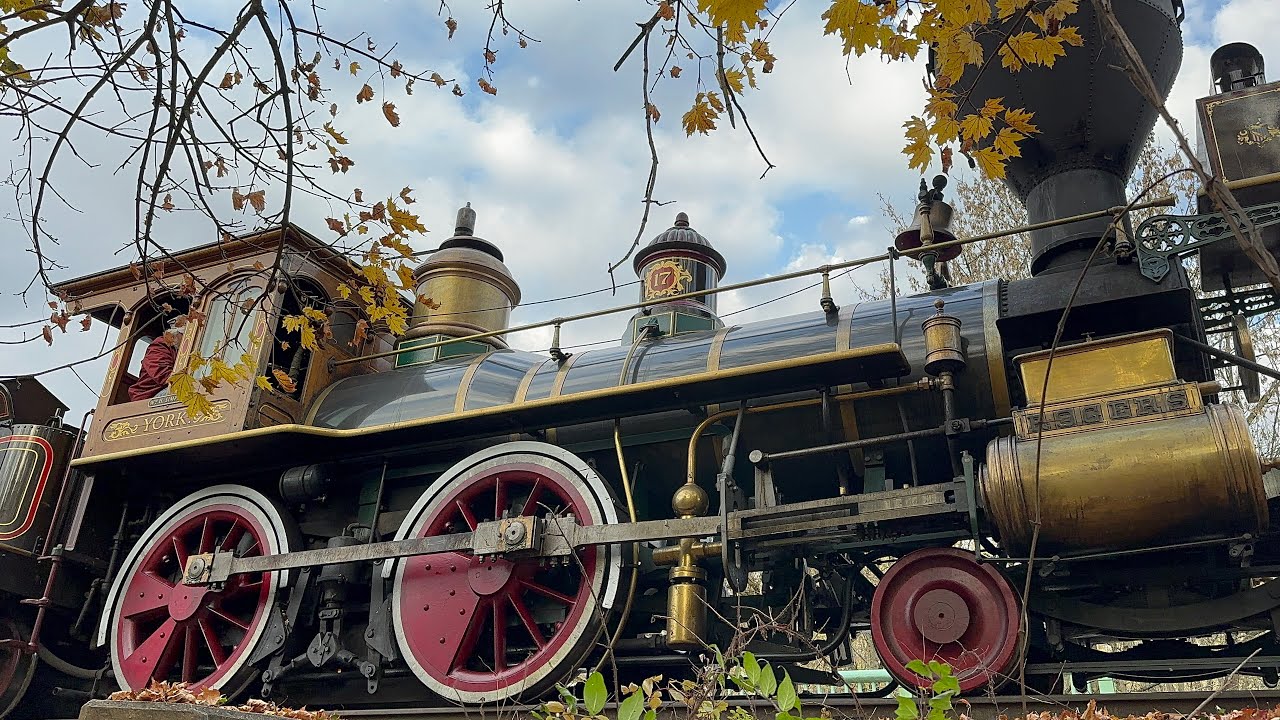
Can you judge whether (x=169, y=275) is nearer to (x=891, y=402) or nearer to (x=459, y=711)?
(x=459, y=711)

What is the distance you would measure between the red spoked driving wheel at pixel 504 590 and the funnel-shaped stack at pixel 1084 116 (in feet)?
9.01

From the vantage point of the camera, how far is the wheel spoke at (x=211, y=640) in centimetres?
603

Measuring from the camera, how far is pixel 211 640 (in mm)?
6090

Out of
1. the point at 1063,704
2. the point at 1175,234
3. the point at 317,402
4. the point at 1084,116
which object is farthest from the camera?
the point at 317,402

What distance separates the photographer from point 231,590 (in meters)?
6.11

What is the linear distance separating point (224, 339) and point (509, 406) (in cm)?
235

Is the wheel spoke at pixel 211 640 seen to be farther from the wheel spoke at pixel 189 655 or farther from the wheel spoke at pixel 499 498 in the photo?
the wheel spoke at pixel 499 498

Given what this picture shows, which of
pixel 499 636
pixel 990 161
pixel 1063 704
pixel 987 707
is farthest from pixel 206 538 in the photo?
pixel 990 161

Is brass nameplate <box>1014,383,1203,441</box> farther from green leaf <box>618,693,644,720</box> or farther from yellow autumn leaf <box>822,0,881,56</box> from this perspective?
green leaf <box>618,693,644,720</box>

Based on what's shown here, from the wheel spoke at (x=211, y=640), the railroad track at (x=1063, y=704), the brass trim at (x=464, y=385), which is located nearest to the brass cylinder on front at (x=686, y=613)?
the railroad track at (x=1063, y=704)

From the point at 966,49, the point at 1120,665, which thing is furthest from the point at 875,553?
the point at 966,49

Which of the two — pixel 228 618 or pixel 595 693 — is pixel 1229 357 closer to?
pixel 595 693

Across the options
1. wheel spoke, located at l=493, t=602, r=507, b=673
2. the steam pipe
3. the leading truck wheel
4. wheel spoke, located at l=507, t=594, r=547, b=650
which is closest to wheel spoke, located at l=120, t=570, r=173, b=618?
the leading truck wheel

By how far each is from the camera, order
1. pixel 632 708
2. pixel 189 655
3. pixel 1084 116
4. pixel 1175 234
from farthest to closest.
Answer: pixel 189 655 < pixel 1084 116 < pixel 1175 234 < pixel 632 708
